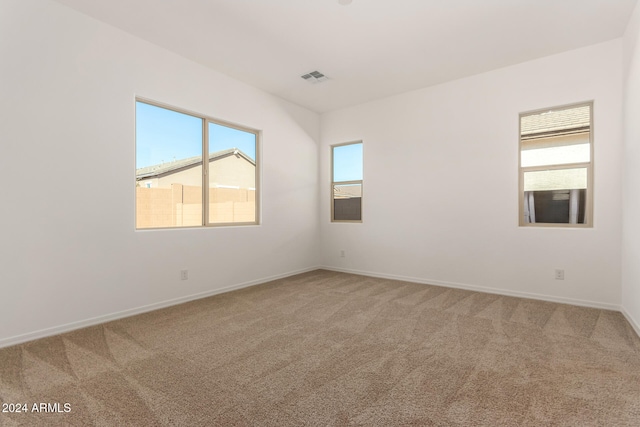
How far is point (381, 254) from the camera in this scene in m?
5.19

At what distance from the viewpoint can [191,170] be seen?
13.3 ft

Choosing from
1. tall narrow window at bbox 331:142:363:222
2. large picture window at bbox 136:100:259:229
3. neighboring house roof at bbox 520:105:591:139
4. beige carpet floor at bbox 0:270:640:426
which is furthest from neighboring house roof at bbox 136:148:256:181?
neighboring house roof at bbox 520:105:591:139

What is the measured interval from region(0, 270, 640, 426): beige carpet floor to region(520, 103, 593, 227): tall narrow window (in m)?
1.13

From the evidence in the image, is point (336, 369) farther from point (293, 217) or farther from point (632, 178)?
point (293, 217)

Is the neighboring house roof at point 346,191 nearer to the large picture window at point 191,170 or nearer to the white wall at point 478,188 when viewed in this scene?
the white wall at point 478,188

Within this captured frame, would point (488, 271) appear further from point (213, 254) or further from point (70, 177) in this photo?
point (70, 177)

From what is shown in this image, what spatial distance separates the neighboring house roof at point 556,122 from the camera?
368 cm

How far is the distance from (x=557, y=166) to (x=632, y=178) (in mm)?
889

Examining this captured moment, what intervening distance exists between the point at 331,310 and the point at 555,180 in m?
3.17

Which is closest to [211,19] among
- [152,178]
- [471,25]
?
[152,178]

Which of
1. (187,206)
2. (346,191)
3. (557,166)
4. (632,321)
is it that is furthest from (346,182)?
(632,321)

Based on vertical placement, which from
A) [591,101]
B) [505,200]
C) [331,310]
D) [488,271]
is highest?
[591,101]

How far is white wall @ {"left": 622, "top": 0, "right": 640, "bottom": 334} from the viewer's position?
2.78 m

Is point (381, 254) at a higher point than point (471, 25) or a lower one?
lower
